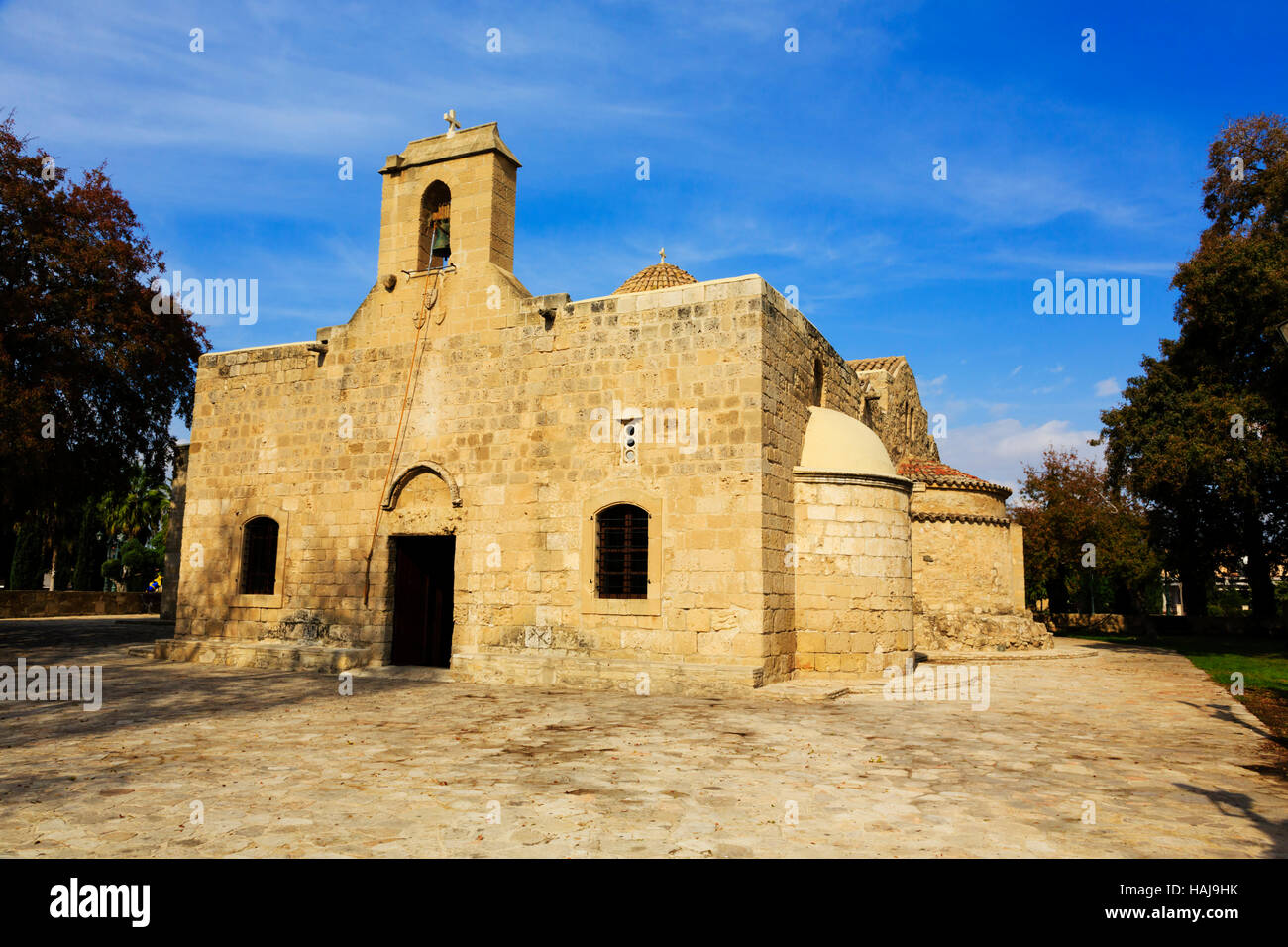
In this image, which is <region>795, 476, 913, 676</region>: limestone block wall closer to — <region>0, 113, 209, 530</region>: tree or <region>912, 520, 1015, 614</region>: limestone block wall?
<region>912, 520, 1015, 614</region>: limestone block wall

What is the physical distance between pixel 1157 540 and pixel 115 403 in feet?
86.2

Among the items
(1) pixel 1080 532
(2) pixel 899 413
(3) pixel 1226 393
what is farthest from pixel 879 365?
(1) pixel 1080 532

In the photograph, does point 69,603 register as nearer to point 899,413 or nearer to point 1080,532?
point 899,413

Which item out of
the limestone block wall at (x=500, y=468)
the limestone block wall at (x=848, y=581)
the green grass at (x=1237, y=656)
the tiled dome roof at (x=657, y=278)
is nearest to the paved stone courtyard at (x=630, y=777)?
the limestone block wall at (x=848, y=581)

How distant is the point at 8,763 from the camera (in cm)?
622

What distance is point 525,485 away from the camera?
40.3 feet

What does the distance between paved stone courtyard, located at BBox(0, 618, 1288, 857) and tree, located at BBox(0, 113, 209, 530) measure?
841 centimetres

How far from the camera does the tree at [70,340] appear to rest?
15375 mm

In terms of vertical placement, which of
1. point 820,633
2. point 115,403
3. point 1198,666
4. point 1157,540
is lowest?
point 1198,666

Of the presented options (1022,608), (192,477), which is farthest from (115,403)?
(1022,608)

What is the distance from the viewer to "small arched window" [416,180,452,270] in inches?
555

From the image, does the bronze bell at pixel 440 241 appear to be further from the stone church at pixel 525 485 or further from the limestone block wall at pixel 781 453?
the limestone block wall at pixel 781 453

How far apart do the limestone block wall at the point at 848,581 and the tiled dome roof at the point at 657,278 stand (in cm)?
743
